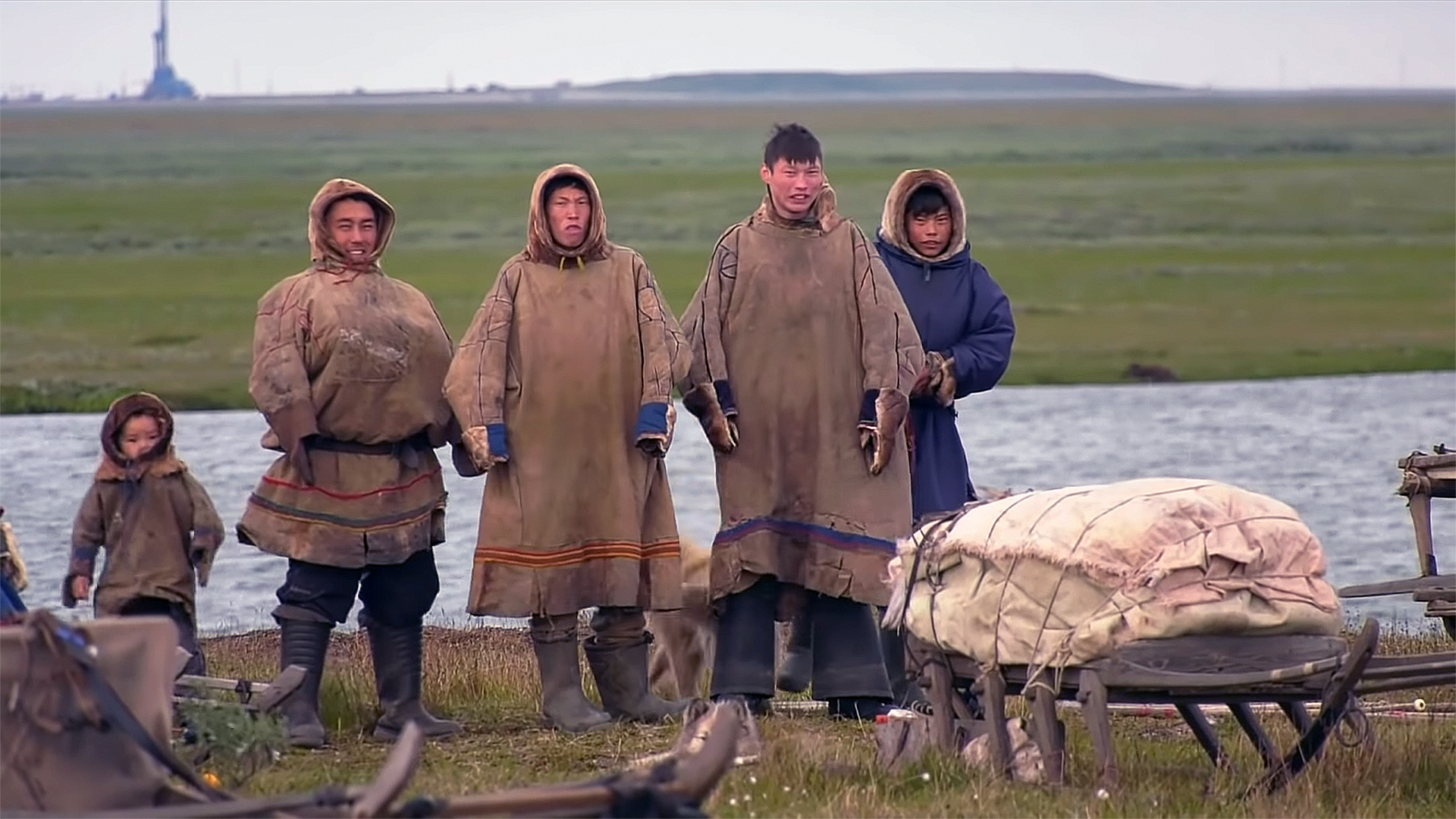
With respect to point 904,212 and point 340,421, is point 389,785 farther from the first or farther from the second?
point 904,212

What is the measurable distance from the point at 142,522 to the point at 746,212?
170ft

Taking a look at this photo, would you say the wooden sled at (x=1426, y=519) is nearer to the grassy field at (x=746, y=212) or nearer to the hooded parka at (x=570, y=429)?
the hooded parka at (x=570, y=429)

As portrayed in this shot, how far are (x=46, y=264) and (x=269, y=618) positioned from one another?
115 feet

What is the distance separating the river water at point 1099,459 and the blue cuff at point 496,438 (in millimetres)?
5753

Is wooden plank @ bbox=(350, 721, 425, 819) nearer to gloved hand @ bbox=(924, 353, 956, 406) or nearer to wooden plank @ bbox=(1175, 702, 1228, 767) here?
wooden plank @ bbox=(1175, 702, 1228, 767)

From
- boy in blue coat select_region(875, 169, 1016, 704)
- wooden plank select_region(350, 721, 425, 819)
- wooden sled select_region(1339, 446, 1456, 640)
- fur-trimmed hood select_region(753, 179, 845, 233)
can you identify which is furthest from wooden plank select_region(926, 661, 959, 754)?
wooden plank select_region(350, 721, 425, 819)

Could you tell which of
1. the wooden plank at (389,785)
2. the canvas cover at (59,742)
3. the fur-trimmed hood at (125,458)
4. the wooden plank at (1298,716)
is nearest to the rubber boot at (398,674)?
the fur-trimmed hood at (125,458)

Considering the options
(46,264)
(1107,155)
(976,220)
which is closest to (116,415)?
(46,264)

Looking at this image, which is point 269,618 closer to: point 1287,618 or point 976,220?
point 1287,618

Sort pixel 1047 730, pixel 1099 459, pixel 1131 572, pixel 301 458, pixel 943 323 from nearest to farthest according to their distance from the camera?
pixel 1131 572 → pixel 1047 730 → pixel 301 458 → pixel 943 323 → pixel 1099 459

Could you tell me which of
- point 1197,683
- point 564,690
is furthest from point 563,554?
point 1197,683

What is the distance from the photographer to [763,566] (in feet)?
29.8

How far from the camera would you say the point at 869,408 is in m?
9.09

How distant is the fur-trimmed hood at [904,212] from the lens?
9.59 meters
